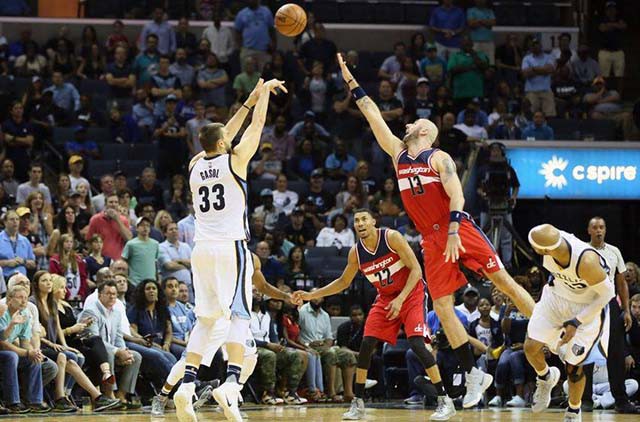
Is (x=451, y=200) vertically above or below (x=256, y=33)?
below

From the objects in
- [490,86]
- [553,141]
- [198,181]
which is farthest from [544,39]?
[198,181]

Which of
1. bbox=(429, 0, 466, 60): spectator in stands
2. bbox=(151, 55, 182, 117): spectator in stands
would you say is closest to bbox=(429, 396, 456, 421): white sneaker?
bbox=(151, 55, 182, 117): spectator in stands

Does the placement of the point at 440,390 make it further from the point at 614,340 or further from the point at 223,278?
the point at 614,340

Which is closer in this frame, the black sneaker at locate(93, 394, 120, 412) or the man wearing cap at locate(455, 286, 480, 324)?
the black sneaker at locate(93, 394, 120, 412)

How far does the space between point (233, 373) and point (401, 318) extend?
2405 millimetres

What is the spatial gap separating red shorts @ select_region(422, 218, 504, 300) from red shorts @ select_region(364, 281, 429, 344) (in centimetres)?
90

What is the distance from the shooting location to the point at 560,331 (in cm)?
1026

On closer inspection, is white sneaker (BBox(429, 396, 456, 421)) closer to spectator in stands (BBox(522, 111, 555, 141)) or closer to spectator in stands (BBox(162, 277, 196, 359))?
spectator in stands (BBox(162, 277, 196, 359))

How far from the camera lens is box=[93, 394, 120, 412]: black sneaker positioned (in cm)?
1273

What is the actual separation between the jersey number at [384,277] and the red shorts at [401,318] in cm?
16

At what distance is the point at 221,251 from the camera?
9609 millimetres

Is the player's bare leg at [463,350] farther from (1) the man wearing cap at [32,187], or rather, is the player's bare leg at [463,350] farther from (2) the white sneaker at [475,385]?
(1) the man wearing cap at [32,187]

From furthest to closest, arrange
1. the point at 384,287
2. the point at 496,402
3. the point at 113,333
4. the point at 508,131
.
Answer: the point at 508,131, the point at 496,402, the point at 113,333, the point at 384,287

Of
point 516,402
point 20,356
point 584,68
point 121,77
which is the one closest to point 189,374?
point 20,356
